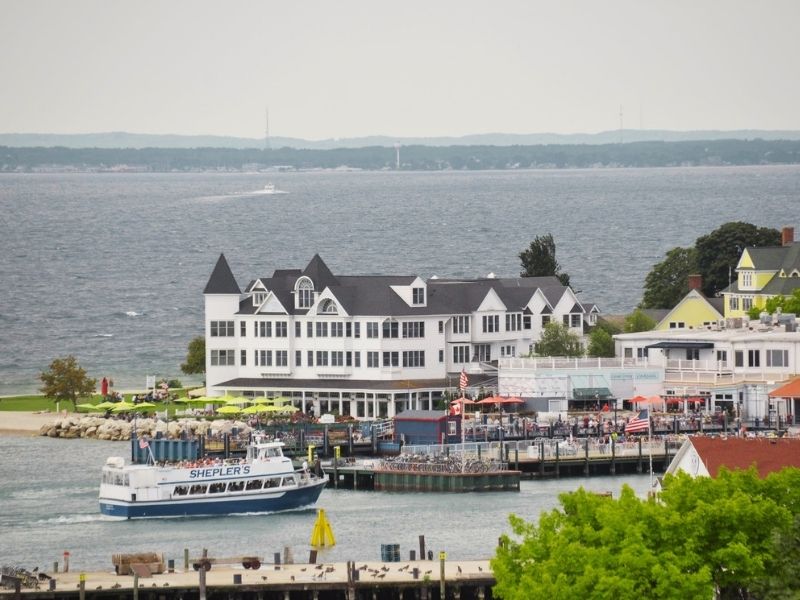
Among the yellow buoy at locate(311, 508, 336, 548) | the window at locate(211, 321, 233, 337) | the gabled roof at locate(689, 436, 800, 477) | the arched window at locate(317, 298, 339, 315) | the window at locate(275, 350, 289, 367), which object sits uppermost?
the arched window at locate(317, 298, 339, 315)

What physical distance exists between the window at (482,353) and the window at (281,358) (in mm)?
8729

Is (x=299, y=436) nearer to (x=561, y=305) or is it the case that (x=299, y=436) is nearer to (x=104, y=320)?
(x=561, y=305)

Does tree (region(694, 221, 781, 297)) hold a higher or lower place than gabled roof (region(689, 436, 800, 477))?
higher

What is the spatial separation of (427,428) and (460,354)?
52.2 feet

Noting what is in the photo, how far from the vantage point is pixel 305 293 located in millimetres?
111125

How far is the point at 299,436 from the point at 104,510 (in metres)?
15.0

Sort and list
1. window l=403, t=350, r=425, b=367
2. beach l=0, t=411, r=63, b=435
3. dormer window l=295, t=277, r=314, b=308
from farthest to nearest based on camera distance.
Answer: dormer window l=295, t=277, r=314, b=308, window l=403, t=350, r=425, b=367, beach l=0, t=411, r=63, b=435

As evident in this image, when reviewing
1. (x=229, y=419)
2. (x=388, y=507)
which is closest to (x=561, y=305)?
(x=229, y=419)

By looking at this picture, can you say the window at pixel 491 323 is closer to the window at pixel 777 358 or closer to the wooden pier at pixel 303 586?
the window at pixel 777 358

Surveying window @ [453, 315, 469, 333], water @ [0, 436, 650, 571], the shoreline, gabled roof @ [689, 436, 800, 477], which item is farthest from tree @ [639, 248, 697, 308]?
gabled roof @ [689, 436, 800, 477]

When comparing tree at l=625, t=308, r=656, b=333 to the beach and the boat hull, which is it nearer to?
the beach

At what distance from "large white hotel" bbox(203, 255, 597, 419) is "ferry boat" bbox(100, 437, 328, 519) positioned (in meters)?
21.9

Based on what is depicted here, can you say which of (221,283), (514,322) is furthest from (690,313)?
(221,283)

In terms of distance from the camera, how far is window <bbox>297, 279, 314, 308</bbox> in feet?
364
